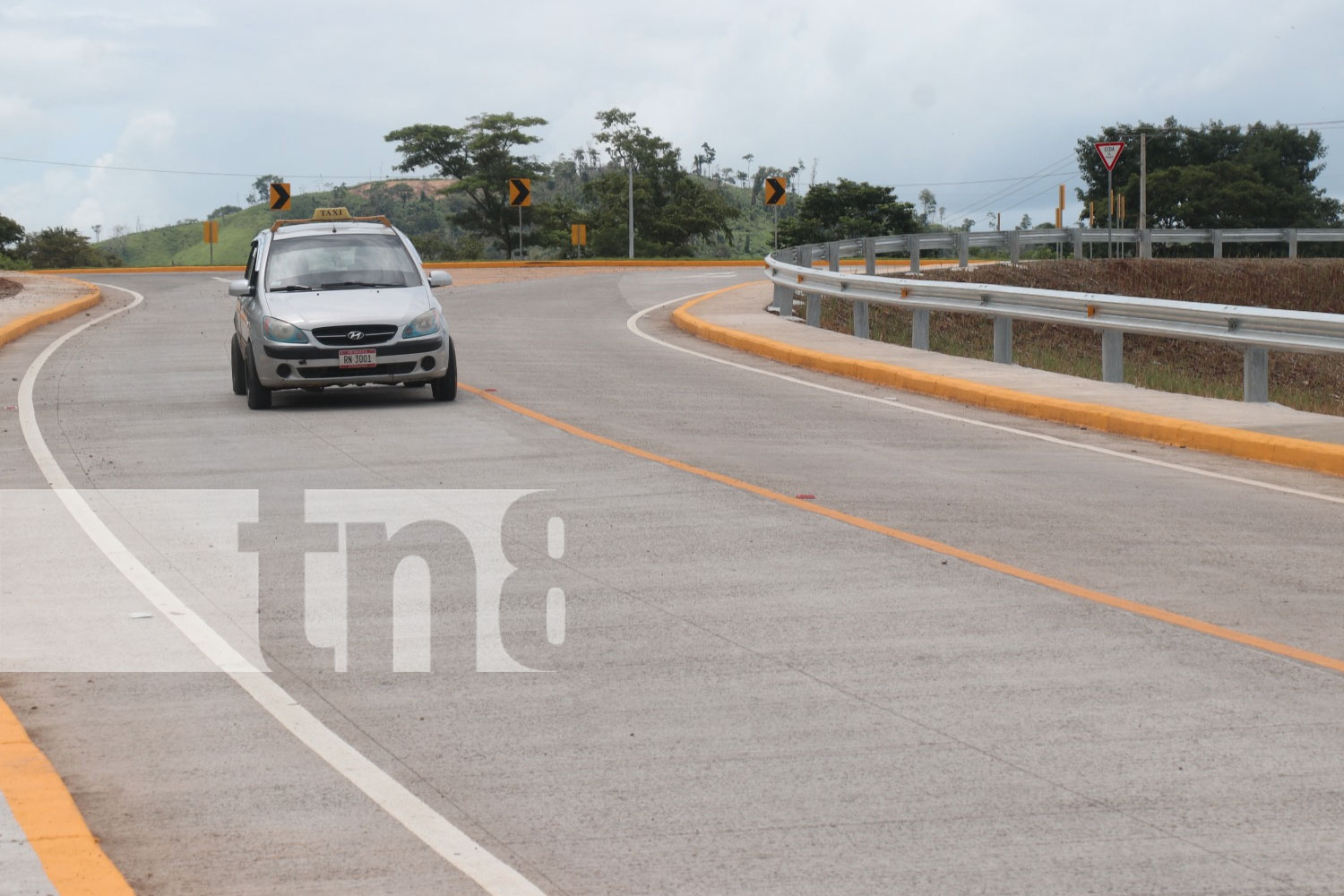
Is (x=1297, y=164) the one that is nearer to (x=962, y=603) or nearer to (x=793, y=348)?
(x=793, y=348)

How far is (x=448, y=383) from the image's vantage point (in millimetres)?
16094

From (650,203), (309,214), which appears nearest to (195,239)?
(309,214)

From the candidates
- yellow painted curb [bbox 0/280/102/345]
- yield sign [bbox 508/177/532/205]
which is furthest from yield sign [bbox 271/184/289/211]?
yellow painted curb [bbox 0/280/102/345]

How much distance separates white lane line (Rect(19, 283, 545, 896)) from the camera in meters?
4.85

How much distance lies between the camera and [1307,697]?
21.0 ft

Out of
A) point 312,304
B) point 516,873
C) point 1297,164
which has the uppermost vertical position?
point 1297,164

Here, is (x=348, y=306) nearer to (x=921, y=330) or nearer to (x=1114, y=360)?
(x=1114, y=360)

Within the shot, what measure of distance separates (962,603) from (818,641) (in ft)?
3.30

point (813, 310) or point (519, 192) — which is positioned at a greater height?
point (519, 192)

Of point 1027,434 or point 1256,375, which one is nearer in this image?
point 1027,434

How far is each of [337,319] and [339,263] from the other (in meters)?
1.46

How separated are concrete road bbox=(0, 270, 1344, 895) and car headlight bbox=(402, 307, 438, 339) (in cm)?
221

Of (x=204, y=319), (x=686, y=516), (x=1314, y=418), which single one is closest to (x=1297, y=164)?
(x=204, y=319)

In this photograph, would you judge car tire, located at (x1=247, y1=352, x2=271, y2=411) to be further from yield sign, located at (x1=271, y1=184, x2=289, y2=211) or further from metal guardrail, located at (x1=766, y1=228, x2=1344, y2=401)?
yield sign, located at (x1=271, y1=184, x2=289, y2=211)
